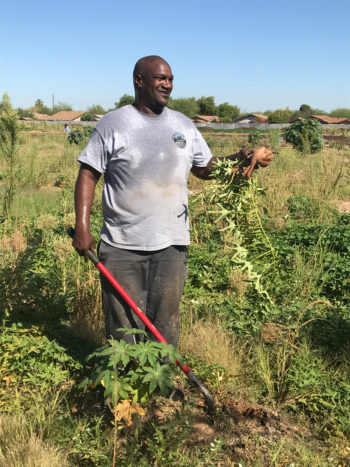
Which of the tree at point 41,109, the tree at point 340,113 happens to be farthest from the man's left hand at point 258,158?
the tree at point 41,109

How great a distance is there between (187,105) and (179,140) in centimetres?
8341

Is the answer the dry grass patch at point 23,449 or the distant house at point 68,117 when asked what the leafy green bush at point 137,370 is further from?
the distant house at point 68,117

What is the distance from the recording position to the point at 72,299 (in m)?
3.87

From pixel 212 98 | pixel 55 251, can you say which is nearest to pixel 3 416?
pixel 55 251

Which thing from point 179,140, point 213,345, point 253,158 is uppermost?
point 179,140

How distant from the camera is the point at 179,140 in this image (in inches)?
102

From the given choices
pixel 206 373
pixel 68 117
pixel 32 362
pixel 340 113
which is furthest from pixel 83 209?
pixel 340 113

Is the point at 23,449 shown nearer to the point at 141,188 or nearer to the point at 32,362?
the point at 32,362

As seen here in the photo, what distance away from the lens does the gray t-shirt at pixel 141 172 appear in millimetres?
2455

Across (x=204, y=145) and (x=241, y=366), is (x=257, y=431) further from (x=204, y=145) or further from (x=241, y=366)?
(x=204, y=145)

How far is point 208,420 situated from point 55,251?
2.98m

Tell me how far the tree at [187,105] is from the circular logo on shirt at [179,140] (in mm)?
78436

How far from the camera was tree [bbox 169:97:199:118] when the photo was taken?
79.6 m

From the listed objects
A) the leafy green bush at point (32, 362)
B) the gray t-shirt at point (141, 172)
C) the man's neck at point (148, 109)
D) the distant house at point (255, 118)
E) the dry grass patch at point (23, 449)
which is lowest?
the dry grass patch at point (23, 449)
